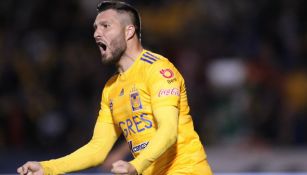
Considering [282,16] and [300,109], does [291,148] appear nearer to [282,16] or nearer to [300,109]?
[300,109]

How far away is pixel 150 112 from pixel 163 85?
0.94ft

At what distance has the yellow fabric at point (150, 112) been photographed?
574 cm

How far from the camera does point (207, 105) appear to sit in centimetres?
1246

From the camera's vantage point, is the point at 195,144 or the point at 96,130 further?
the point at 96,130

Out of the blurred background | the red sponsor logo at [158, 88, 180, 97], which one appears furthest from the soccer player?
the blurred background

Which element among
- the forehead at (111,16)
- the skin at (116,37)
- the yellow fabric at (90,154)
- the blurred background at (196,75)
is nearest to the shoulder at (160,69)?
the skin at (116,37)

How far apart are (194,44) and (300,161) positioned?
3.19 metres

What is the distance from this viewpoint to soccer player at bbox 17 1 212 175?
5719mm

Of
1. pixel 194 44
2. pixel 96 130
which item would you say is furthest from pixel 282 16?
pixel 96 130

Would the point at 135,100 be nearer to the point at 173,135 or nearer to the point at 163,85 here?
the point at 163,85

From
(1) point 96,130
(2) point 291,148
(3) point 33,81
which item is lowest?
(2) point 291,148

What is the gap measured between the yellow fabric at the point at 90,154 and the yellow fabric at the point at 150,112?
24cm

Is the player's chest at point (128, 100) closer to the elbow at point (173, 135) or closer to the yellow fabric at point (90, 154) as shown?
the yellow fabric at point (90, 154)

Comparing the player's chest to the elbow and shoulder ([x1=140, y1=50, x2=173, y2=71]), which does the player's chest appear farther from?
the elbow
